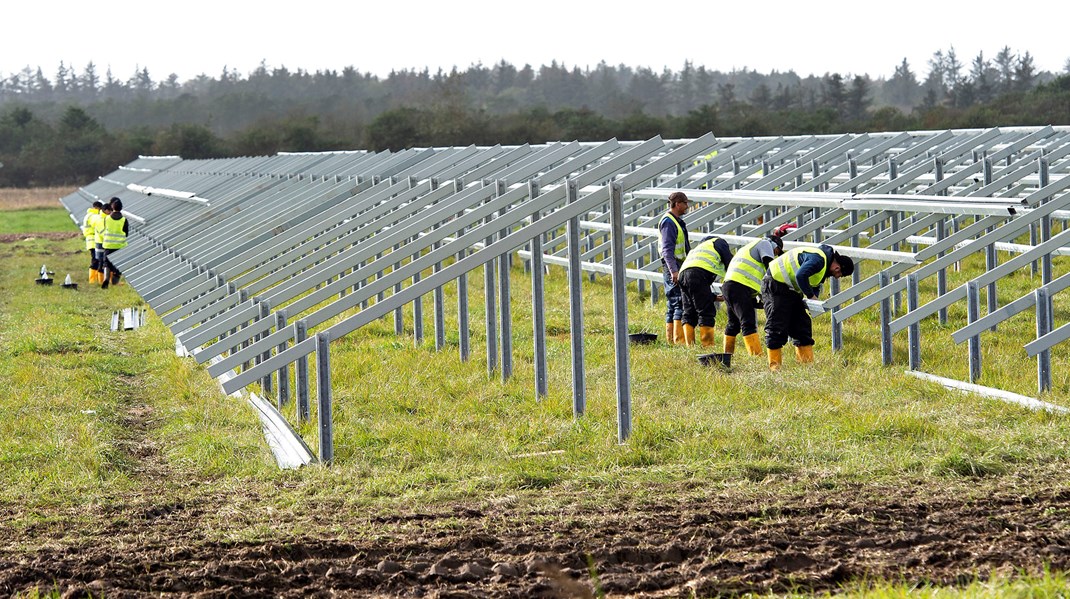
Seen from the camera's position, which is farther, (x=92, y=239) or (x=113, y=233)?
(x=92, y=239)

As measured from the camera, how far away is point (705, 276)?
1072cm

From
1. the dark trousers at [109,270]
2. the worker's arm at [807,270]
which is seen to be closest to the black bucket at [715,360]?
the worker's arm at [807,270]

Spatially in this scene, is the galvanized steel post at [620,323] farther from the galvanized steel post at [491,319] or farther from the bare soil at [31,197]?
the bare soil at [31,197]

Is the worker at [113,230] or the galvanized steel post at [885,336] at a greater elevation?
the worker at [113,230]

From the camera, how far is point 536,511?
5750mm

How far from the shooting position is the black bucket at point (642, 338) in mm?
11305

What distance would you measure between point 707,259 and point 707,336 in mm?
657

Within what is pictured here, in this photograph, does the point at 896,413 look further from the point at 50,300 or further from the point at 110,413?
the point at 50,300

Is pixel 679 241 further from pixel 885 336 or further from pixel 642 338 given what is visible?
pixel 885 336

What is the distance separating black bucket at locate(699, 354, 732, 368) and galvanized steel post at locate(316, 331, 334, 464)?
3.66 m

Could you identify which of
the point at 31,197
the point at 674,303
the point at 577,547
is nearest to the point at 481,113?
the point at 31,197

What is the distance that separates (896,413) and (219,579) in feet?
14.3

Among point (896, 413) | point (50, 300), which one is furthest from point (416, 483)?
point (50, 300)

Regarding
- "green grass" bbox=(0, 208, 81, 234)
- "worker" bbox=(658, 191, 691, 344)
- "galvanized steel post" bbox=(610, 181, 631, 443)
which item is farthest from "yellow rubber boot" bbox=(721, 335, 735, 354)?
"green grass" bbox=(0, 208, 81, 234)
